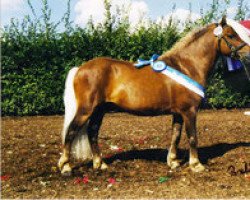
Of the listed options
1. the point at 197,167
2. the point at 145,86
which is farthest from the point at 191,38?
the point at 197,167

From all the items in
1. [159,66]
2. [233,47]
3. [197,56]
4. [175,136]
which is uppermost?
[233,47]

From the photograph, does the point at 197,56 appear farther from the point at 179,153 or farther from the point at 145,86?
the point at 179,153

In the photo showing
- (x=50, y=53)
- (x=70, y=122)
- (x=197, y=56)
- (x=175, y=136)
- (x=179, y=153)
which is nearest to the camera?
(x=70, y=122)

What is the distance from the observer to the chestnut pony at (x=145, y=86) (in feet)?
20.4

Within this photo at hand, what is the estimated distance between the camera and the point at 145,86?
629 centimetres

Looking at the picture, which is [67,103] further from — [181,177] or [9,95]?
[9,95]

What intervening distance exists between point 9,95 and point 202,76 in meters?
8.83

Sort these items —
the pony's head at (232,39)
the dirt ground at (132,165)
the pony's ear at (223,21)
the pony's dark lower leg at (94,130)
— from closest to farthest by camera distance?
the dirt ground at (132,165) < the pony's head at (232,39) < the pony's ear at (223,21) < the pony's dark lower leg at (94,130)

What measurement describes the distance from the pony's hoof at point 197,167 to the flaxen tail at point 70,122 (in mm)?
1786

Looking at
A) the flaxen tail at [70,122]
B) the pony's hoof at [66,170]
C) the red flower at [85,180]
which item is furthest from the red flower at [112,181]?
the flaxen tail at [70,122]

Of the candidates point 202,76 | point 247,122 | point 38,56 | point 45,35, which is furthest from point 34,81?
point 202,76

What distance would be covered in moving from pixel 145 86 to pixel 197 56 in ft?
3.41

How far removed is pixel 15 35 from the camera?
1391 centimetres

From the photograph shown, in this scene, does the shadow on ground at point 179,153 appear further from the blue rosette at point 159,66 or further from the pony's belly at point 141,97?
the blue rosette at point 159,66
